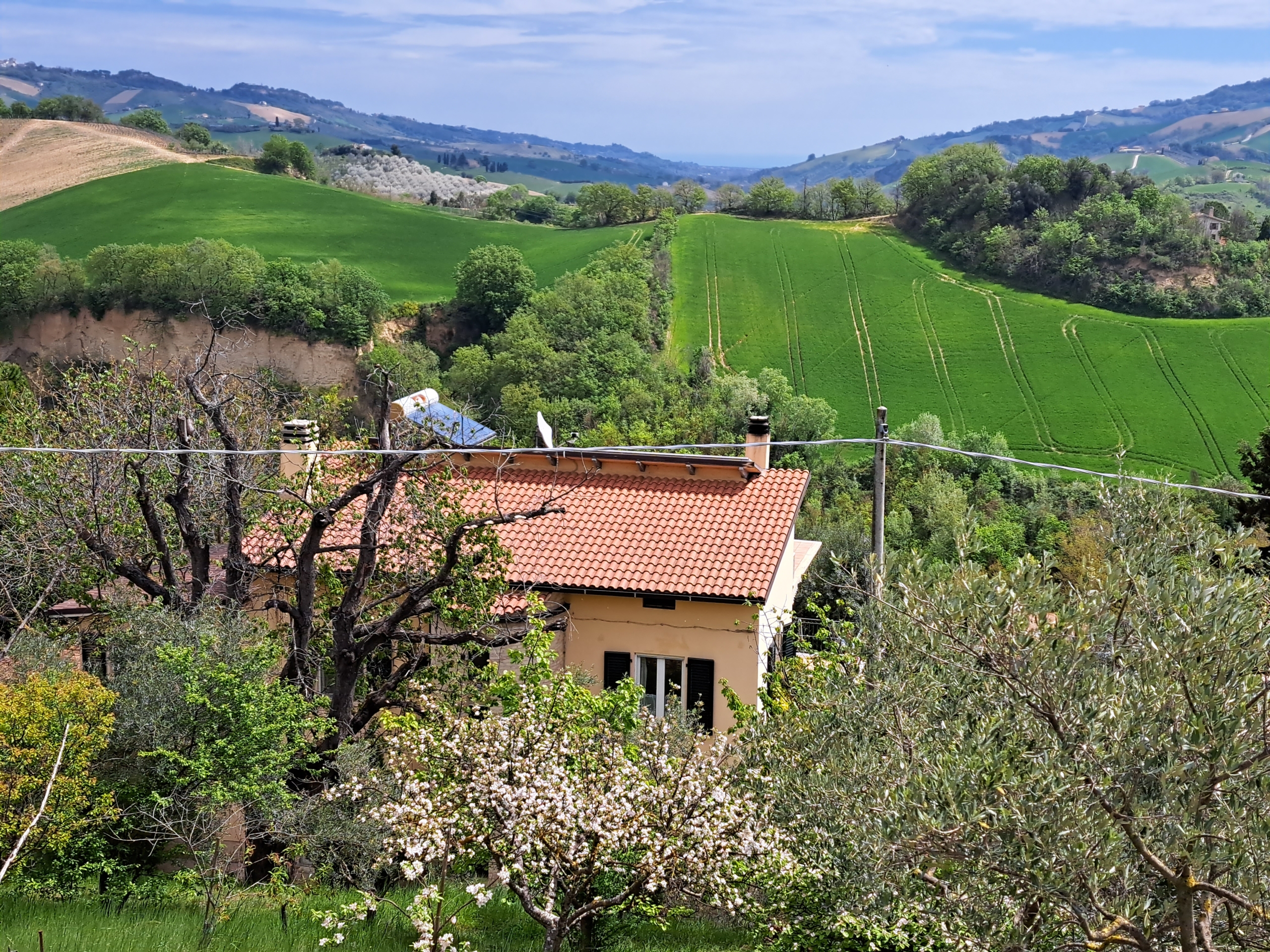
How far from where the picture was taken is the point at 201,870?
11531mm

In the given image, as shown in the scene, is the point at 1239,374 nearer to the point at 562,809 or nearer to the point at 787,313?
the point at 787,313

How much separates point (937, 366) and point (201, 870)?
87323 mm

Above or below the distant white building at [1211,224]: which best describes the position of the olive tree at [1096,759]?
below

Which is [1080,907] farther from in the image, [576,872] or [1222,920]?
[576,872]

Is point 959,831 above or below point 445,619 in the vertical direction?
above

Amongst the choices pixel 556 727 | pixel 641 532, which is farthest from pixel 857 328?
pixel 556 727

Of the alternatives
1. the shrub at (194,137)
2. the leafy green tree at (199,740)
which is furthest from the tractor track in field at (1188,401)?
the shrub at (194,137)

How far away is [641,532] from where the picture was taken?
20.2m

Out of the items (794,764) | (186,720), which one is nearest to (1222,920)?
(794,764)

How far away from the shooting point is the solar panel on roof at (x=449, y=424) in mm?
16703

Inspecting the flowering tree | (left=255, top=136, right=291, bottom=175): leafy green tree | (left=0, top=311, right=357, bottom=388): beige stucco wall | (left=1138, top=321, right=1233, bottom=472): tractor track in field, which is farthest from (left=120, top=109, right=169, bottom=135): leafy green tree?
the flowering tree

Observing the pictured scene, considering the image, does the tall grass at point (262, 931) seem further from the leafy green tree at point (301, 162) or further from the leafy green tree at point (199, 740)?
the leafy green tree at point (301, 162)

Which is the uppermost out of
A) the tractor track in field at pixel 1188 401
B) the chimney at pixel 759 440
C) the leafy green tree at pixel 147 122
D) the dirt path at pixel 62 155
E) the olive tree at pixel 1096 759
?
the leafy green tree at pixel 147 122

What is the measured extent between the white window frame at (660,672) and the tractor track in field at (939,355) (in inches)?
2663
